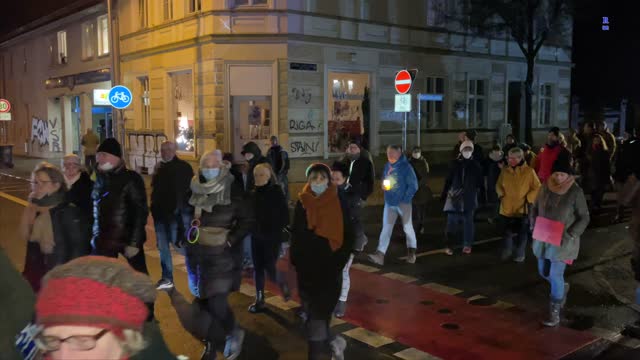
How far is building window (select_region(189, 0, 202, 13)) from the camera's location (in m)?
20.3

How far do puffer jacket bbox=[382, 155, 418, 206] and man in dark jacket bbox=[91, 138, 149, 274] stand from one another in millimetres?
3837

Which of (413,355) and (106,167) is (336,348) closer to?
(413,355)

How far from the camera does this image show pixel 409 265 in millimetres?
8844

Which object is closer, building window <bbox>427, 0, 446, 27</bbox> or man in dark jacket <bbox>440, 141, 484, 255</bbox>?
man in dark jacket <bbox>440, 141, 484, 255</bbox>

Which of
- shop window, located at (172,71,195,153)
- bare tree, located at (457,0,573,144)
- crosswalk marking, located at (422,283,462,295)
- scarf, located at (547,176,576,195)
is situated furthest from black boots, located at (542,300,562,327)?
bare tree, located at (457,0,573,144)

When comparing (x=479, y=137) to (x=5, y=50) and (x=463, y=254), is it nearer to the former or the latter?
(x=463, y=254)

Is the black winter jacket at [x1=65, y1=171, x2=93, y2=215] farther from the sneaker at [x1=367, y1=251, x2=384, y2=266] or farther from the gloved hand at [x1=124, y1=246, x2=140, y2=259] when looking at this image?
the sneaker at [x1=367, y1=251, x2=384, y2=266]

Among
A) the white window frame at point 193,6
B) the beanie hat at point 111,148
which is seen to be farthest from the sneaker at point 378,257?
the white window frame at point 193,6

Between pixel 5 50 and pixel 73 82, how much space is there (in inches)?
572

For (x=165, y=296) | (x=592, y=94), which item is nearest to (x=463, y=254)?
(x=165, y=296)

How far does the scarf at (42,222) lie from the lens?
210 inches

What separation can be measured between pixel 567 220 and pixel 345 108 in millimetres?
15615

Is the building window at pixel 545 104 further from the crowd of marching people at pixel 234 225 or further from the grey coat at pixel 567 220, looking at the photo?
the grey coat at pixel 567 220

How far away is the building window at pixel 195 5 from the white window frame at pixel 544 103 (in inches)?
669
